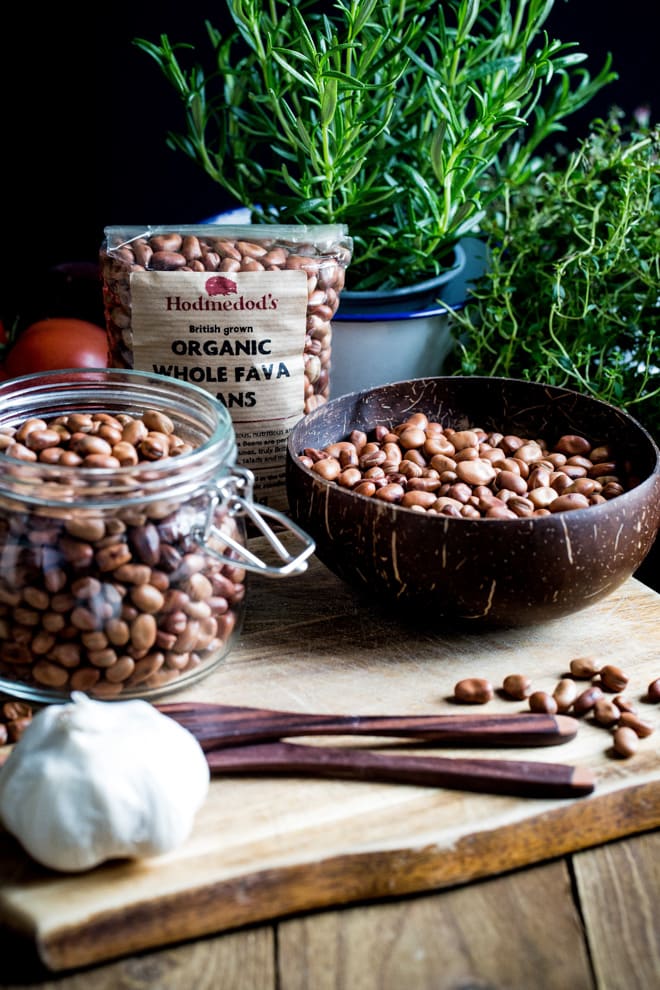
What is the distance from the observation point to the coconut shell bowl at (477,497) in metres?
0.99

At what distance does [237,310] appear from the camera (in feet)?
3.92

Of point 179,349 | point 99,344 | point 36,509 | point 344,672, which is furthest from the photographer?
point 99,344

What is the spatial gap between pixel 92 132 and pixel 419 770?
1194 mm

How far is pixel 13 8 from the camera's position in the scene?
5.10ft

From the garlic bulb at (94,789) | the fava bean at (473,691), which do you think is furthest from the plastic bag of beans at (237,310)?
the garlic bulb at (94,789)

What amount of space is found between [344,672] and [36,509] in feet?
1.08

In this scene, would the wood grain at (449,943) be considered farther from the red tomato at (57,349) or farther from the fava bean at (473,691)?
the red tomato at (57,349)

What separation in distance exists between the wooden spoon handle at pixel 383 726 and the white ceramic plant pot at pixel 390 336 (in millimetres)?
561

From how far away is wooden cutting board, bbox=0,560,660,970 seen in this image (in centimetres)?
77

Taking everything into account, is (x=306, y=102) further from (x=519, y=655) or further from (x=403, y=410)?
(x=519, y=655)

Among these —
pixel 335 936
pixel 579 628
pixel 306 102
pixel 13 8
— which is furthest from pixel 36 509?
pixel 13 8

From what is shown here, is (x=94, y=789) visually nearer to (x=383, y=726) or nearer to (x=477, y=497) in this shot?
(x=383, y=726)

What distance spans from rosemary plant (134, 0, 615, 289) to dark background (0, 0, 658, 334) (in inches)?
8.3

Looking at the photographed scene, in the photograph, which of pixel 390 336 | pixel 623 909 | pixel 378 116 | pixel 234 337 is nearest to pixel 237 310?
pixel 234 337
